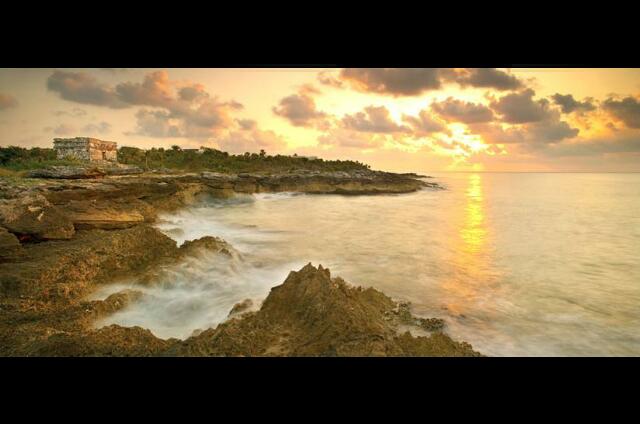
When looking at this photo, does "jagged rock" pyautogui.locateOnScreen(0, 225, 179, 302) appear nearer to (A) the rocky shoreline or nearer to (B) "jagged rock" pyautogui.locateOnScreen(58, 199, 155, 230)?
(A) the rocky shoreline

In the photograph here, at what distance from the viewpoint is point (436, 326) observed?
4.87m

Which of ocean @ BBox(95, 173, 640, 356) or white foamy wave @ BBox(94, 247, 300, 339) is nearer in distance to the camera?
white foamy wave @ BBox(94, 247, 300, 339)

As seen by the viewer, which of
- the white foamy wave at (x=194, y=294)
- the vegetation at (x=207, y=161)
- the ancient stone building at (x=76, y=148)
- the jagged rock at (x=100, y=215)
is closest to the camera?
the white foamy wave at (x=194, y=294)

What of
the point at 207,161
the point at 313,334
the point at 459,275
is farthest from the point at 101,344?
the point at 207,161

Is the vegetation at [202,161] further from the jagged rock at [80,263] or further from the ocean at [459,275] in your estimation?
the jagged rock at [80,263]

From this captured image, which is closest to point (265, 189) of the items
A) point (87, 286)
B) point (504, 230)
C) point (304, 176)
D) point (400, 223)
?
point (304, 176)

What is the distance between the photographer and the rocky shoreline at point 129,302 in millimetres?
3398

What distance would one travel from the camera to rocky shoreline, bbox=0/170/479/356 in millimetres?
3398

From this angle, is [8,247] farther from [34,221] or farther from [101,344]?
[101,344]

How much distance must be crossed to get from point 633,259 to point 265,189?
27435 millimetres

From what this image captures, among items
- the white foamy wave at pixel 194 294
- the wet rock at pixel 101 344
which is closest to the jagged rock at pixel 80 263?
the white foamy wave at pixel 194 294

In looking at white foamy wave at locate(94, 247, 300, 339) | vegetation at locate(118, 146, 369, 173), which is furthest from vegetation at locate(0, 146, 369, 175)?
white foamy wave at locate(94, 247, 300, 339)

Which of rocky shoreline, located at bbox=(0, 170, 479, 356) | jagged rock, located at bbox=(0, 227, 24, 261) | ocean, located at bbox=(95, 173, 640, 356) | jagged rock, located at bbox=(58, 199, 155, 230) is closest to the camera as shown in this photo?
rocky shoreline, located at bbox=(0, 170, 479, 356)

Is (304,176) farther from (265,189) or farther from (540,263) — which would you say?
(540,263)
